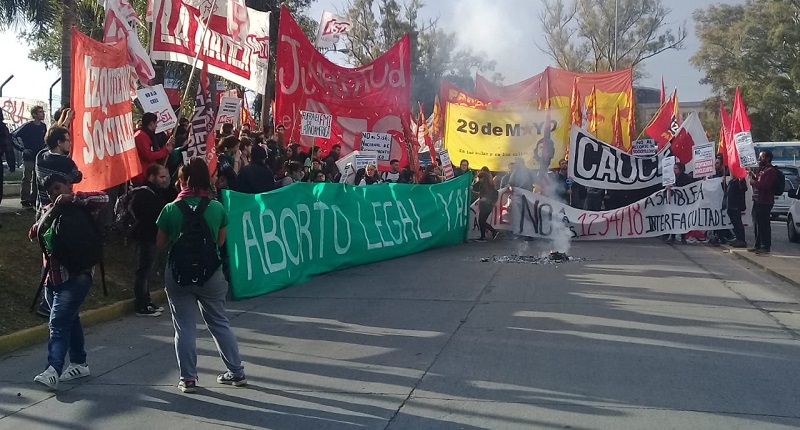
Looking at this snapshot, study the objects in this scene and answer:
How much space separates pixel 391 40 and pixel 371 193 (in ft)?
127

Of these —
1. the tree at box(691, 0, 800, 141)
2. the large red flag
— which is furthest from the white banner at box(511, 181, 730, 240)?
the tree at box(691, 0, 800, 141)

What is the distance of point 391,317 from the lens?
9500mm

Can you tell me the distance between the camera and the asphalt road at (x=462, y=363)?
18.9 ft

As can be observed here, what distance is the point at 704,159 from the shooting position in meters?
18.2

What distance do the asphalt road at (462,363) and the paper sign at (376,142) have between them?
6353mm

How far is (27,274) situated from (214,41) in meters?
5.13

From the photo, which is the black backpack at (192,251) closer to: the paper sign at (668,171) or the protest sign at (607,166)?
the protest sign at (607,166)

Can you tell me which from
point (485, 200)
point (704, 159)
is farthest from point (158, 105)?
point (704, 159)

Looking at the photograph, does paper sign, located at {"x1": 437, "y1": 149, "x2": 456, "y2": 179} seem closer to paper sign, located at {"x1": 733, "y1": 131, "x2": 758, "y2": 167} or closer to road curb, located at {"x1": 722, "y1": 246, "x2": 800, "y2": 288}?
road curb, located at {"x1": 722, "y1": 246, "x2": 800, "y2": 288}

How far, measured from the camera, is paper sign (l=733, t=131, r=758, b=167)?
17.0 metres

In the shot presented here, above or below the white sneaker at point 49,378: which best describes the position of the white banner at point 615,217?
above

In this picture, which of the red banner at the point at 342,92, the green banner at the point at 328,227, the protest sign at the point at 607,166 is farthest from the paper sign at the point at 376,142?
the protest sign at the point at 607,166

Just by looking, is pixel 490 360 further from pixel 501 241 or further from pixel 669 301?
pixel 501 241

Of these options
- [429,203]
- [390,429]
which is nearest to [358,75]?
[429,203]
